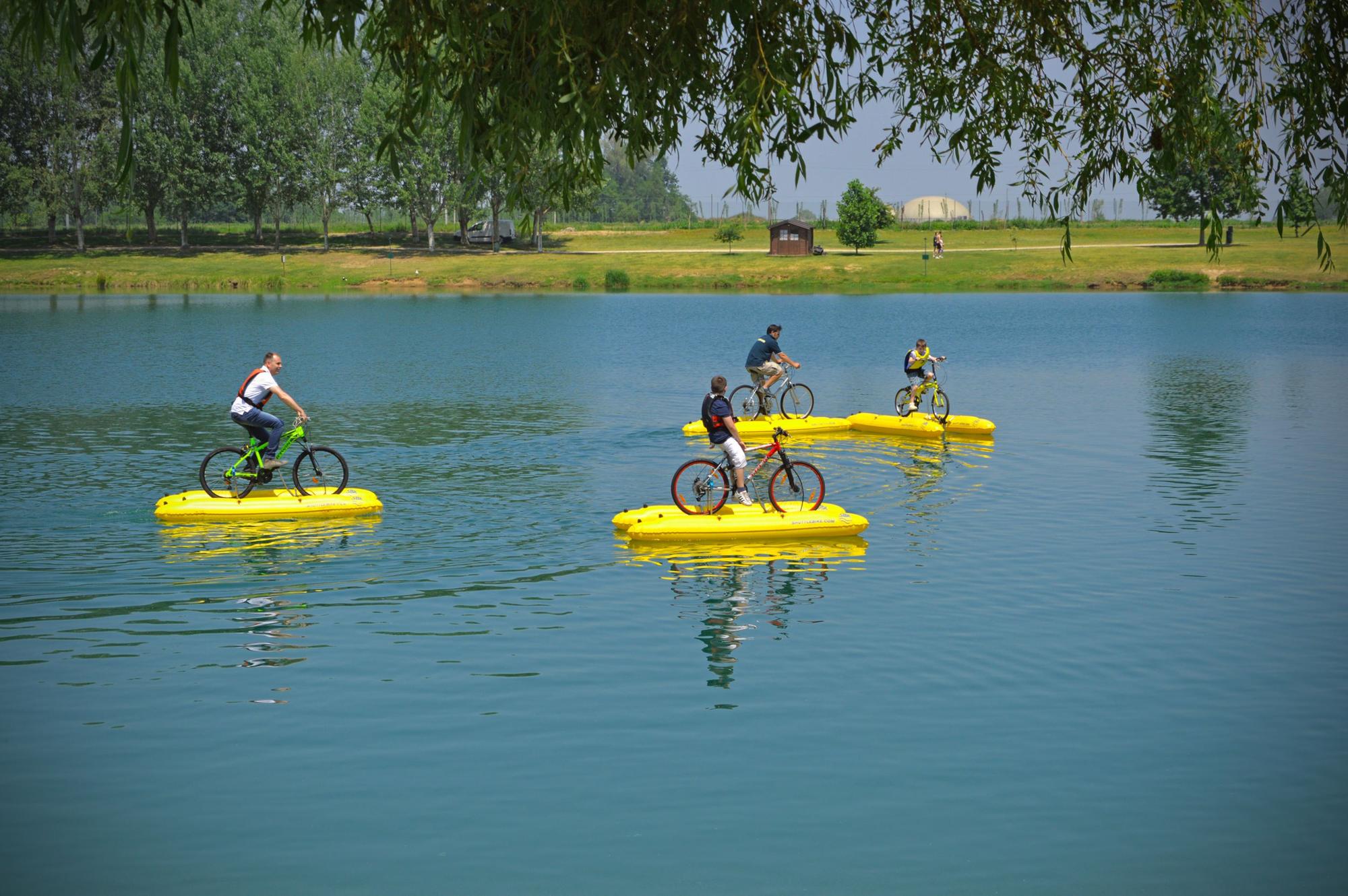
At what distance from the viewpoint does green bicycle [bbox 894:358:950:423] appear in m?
28.1

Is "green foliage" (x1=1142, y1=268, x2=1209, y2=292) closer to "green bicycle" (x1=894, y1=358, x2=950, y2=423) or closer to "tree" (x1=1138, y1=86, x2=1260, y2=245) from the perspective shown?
→ "green bicycle" (x1=894, y1=358, x2=950, y2=423)

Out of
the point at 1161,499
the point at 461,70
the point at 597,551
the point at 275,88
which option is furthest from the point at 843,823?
the point at 275,88

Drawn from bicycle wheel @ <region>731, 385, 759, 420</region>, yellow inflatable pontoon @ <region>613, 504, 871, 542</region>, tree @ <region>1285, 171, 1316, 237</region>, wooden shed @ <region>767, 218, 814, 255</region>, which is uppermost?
wooden shed @ <region>767, 218, 814, 255</region>

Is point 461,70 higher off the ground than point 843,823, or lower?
higher

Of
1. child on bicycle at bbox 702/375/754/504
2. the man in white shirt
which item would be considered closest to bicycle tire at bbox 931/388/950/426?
child on bicycle at bbox 702/375/754/504

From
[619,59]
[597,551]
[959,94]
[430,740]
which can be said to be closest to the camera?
[619,59]

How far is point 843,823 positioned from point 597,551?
836 centimetres

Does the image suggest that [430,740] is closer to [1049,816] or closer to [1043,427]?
[1049,816]

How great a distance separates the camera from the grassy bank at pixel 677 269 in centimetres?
9000

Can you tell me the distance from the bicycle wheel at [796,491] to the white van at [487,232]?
313ft

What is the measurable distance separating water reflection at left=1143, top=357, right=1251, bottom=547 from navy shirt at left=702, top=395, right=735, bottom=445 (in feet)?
21.8

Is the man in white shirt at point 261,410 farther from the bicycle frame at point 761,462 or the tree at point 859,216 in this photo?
the tree at point 859,216

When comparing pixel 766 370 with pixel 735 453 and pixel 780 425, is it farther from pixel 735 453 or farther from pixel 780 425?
pixel 735 453

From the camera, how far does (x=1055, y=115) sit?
36.2 feet
